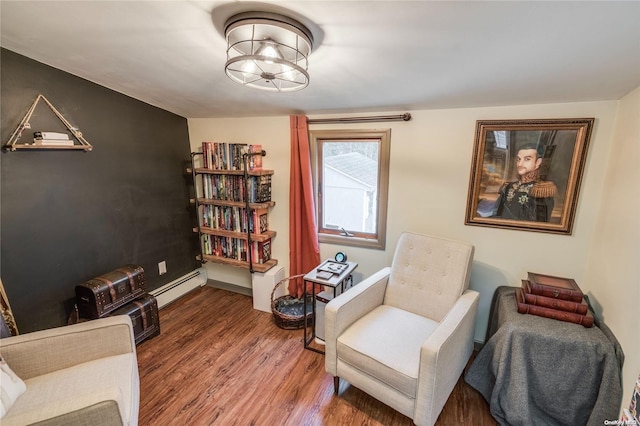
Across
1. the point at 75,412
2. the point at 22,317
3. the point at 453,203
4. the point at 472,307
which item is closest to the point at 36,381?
the point at 75,412

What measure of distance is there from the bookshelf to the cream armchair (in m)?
1.18

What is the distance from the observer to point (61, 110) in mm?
1889

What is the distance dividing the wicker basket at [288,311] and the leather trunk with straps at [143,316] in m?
0.95

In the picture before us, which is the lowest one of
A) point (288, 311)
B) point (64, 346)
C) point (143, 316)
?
point (288, 311)

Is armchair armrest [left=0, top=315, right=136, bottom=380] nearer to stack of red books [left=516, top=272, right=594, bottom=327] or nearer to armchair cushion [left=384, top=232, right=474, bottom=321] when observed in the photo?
armchair cushion [left=384, top=232, right=474, bottom=321]

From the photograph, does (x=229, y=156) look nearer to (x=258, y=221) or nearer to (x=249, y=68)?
(x=258, y=221)

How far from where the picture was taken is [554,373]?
1.42 m

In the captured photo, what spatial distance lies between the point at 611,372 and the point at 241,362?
2.10m

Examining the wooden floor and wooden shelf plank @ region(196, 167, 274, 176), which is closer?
the wooden floor

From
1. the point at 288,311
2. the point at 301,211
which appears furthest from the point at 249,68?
the point at 288,311

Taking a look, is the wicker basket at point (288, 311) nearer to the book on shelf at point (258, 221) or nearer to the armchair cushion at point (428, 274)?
the book on shelf at point (258, 221)

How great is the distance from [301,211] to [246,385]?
1.38 metres

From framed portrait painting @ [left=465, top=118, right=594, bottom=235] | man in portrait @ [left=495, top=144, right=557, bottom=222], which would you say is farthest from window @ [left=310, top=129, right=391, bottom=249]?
man in portrait @ [left=495, top=144, right=557, bottom=222]

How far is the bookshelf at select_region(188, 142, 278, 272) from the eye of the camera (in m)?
2.53
